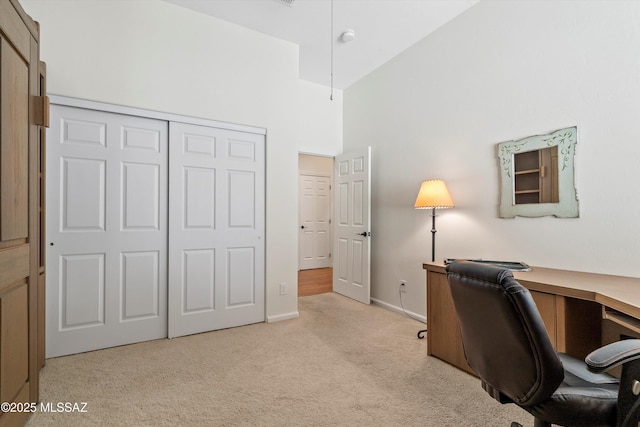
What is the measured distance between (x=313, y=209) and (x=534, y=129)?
4.57m

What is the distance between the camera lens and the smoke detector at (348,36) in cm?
313

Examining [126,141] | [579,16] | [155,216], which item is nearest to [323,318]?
[155,216]

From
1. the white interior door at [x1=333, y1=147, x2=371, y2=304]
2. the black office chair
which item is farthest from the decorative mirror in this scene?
the white interior door at [x1=333, y1=147, x2=371, y2=304]

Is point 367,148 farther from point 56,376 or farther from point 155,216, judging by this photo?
point 56,376

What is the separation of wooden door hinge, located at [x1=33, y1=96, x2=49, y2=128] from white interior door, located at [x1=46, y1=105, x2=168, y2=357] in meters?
0.77

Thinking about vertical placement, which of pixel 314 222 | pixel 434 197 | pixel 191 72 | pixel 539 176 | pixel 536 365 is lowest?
pixel 536 365

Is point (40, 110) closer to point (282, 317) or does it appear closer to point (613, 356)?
point (282, 317)

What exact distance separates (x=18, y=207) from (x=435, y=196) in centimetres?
286

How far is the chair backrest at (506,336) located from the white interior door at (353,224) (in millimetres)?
2592

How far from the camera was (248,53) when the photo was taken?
3.14m

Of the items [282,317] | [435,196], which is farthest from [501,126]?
[282,317]

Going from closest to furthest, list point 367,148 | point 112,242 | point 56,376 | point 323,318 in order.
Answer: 1. point 56,376
2. point 112,242
3. point 323,318
4. point 367,148

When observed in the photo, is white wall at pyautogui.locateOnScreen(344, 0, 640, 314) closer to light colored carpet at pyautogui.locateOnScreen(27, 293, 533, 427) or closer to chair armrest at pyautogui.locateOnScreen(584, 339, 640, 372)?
light colored carpet at pyautogui.locateOnScreen(27, 293, 533, 427)

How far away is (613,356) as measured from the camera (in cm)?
96
